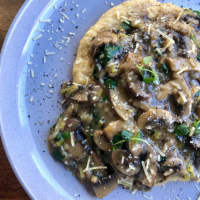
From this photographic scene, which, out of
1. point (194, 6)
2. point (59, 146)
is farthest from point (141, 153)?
point (194, 6)

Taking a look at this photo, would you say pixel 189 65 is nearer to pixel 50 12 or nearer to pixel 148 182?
pixel 148 182

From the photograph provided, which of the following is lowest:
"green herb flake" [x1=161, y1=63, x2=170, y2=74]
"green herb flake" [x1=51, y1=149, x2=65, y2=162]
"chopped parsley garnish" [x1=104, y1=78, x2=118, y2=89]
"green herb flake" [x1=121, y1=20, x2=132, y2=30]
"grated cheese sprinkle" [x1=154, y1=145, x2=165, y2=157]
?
"green herb flake" [x1=51, y1=149, x2=65, y2=162]

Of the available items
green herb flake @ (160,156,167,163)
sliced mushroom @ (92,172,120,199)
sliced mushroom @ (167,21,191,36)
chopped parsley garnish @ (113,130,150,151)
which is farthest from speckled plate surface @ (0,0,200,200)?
sliced mushroom @ (167,21,191,36)

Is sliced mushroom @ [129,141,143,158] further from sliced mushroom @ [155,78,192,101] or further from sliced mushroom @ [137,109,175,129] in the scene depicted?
sliced mushroom @ [155,78,192,101]

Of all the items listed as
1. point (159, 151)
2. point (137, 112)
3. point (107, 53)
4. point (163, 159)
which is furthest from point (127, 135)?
point (107, 53)

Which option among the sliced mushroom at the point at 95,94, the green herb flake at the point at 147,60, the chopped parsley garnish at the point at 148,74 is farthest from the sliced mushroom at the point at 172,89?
the sliced mushroom at the point at 95,94

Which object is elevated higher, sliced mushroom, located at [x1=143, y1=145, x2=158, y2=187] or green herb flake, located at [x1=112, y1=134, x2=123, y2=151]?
green herb flake, located at [x1=112, y1=134, x2=123, y2=151]

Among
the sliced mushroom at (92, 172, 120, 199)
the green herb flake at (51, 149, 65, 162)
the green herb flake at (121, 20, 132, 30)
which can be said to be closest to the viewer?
A: the sliced mushroom at (92, 172, 120, 199)

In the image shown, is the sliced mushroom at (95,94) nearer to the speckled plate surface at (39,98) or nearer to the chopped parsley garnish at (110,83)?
the chopped parsley garnish at (110,83)

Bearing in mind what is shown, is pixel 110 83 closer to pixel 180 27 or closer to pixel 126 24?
pixel 126 24
